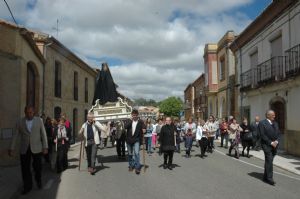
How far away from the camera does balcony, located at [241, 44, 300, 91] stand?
1600cm

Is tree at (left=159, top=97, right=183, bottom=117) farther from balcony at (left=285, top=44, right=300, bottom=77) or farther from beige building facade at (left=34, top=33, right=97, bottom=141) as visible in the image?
balcony at (left=285, top=44, right=300, bottom=77)

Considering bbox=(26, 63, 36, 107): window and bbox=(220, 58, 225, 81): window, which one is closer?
bbox=(26, 63, 36, 107): window

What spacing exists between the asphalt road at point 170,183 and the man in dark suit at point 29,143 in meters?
0.42

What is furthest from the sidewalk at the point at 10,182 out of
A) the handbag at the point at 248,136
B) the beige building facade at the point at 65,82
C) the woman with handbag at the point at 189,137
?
the beige building facade at the point at 65,82

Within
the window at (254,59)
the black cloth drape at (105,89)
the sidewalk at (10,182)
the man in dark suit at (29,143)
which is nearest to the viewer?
the sidewalk at (10,182)

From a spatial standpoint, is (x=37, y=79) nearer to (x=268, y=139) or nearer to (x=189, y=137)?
(x=189, y=137)

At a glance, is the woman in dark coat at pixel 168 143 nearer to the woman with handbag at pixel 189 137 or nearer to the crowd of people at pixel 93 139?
the crowd of people at pixel 93 139

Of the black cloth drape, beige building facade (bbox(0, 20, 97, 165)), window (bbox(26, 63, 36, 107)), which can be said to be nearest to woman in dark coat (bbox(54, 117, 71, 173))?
beige building facade (bbox(0, 20, 97, 165))

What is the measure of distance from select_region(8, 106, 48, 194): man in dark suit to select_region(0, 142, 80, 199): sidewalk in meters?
0.27

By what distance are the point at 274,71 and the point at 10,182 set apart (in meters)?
13.7

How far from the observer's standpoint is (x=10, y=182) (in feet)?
29.0

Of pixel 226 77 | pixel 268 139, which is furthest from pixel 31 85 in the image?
pixel 226 77

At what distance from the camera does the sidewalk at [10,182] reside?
298 inches

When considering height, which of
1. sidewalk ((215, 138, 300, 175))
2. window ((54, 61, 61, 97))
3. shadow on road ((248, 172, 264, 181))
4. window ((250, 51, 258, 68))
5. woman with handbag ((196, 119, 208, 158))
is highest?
window ((250, 51, 258, 68))
